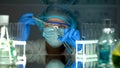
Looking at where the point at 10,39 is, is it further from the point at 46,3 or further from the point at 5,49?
the point at 46,3

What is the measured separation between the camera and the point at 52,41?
3.22 feet

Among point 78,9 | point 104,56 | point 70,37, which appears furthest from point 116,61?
point 78,9

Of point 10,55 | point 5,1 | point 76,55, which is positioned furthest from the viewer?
point 5,1

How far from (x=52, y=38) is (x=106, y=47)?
220 mm

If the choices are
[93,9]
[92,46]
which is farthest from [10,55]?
[93,9]

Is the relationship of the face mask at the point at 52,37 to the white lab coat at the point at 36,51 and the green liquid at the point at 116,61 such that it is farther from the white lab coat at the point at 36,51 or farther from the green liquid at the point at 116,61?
the green liquid at the point at 116,61

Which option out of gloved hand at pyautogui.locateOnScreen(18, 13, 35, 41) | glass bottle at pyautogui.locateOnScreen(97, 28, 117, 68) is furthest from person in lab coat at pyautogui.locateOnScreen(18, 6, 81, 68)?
glass bottle at pyautogui.locateOnScreen(97, 28, 117, 68)

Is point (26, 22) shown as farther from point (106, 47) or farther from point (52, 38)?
point (106, 47)

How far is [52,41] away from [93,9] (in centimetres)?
23

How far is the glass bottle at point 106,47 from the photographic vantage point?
86 centimetres

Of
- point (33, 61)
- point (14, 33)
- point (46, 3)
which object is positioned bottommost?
point (33, 61)

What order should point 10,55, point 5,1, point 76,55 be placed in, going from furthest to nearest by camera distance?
1. point 5,1
2. point 76,55
3. point 10,55

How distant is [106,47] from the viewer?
0.88 meters

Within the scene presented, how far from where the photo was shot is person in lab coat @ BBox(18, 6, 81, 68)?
976mm
